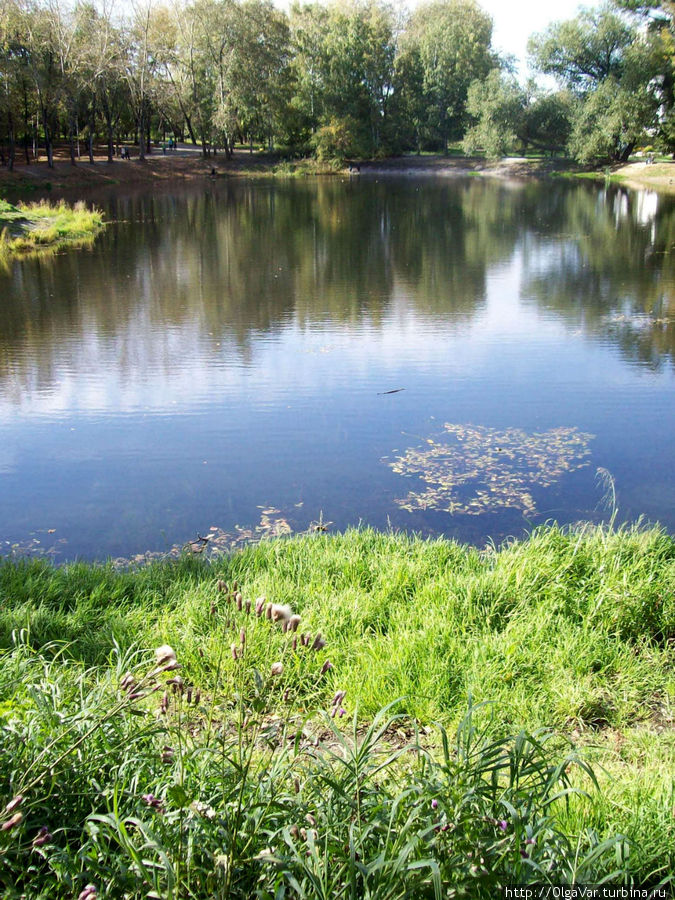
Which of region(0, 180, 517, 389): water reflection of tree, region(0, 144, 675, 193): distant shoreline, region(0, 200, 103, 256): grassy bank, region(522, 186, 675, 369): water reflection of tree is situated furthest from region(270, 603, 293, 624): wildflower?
region(0, 144, 675, 193): distant shoreline

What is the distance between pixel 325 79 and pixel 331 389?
5333 centimetres

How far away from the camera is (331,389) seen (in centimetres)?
973

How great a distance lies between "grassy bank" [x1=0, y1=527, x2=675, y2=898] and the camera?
6.66ft

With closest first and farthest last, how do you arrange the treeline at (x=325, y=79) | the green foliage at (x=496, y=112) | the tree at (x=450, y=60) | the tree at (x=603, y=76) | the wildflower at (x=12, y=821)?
the wildflower at (x=12, y=821)
the treeline at (x=325, y=79)
the tree at (x=603, y=76)
the green foliage at (x=496, y=112)
the tree at (x=450, y=60)

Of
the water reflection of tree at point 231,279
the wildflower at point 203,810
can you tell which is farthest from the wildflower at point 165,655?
the water reflection of tree at point 231,279

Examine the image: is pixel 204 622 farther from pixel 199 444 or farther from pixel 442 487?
pixel 199 444

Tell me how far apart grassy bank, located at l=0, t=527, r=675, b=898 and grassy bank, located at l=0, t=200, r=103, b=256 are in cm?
1809

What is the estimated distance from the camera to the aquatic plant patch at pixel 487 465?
6.48 metres

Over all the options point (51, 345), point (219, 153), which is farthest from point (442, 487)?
point (219, 153)

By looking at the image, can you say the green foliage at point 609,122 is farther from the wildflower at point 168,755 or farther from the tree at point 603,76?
the wildflower at point 168,755

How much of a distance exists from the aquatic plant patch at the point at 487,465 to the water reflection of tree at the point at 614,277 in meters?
3.69

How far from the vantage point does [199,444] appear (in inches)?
312

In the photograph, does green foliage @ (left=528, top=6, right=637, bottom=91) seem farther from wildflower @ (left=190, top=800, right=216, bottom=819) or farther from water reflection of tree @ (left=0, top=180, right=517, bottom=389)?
wildflower @ (left=190, top=800, right=216, bottom=819)

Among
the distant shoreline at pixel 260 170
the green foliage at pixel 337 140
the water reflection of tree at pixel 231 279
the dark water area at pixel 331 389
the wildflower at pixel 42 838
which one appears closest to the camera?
the wildflower at pixel 42 838
